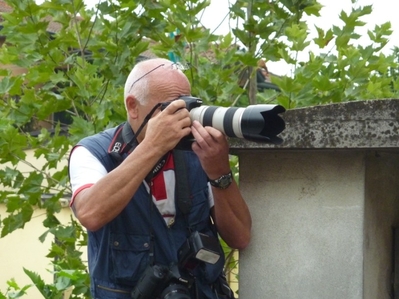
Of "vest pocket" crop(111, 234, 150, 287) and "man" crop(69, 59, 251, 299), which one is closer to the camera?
"man" crop(69, 59, 251, 299)

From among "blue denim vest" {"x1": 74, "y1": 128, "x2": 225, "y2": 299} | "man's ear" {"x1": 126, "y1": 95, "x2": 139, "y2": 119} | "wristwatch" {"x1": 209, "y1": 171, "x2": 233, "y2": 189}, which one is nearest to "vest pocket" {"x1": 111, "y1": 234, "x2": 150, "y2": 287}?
"blue denim vest" {"x1": 74, "y1": 128, "x2": 225, "y2": 299}

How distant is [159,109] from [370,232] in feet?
2.81

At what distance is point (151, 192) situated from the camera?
3.12m

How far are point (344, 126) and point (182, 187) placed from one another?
0.66 metres

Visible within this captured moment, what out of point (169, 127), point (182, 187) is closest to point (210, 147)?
point (169, 127)

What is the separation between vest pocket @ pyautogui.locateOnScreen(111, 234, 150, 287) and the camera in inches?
120

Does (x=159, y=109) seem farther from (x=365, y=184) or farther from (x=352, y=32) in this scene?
(x=352, y=32)

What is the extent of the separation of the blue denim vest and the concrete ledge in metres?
0.45

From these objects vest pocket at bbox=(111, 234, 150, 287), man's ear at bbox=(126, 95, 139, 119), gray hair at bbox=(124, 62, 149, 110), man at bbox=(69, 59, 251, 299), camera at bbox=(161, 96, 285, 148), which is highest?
gray hair at bbox=(124, 62, 149, 110)

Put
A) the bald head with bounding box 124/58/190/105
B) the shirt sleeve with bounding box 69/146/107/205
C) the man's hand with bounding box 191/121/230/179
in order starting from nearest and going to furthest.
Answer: the man's hand with bounding box 191/121/230/179, the shirt sleeve with bounding box 69/146/107/205, the bald head with bounding box 124/58/190/105

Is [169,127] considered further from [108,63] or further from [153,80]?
[108,63]

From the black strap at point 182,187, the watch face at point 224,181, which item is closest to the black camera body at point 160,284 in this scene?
the black strap at point 182,187

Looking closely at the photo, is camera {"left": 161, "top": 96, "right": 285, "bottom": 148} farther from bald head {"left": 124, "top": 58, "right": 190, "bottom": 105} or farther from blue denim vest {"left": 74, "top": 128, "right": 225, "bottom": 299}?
blue denim vest {"left": 74, "top": 128, "right": 225, "bottom": 299}

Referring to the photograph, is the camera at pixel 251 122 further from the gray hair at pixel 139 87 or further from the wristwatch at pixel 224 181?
the gray hair at pixel 139 87
